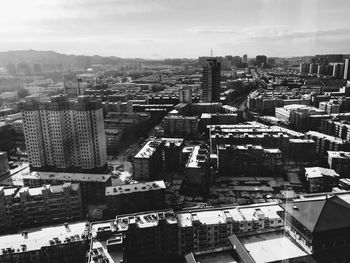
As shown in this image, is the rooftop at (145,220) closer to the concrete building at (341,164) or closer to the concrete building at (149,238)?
the concrete building at (149,238)

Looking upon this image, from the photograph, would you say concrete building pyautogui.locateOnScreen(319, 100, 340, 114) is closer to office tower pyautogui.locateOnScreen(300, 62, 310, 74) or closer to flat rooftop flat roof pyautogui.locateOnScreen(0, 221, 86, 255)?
flat rooftop flat roof pyautogui.locateOnScreen(0, 221, 86, 255)

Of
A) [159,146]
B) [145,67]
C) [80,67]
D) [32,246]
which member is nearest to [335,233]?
[32,246]

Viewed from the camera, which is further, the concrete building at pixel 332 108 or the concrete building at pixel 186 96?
the concrete building at pixel 186 96

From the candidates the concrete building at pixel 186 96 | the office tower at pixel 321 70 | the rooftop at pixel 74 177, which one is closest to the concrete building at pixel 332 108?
the concrete building at pixel 186 96

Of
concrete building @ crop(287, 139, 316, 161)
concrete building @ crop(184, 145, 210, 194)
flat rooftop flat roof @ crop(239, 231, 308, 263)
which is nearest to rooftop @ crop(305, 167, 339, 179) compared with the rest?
concrete building @ crop(287, 139, 316, 161)

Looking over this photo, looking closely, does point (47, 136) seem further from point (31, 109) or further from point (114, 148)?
point (114, 148)

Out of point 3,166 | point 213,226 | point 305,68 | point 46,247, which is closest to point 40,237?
point 46,247

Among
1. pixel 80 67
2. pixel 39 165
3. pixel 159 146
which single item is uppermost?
pixel 80 67
